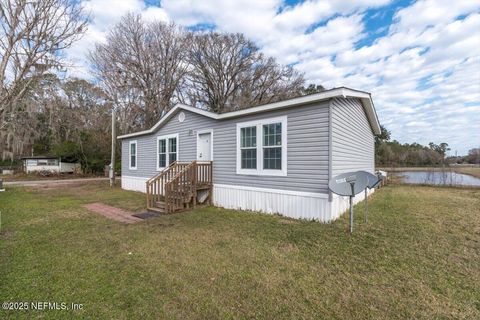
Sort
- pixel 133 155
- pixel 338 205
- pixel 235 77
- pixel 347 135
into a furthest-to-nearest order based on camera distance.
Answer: pixel 235 77 → pixel 133 155 → pixel 347 135 → pixel 338 205

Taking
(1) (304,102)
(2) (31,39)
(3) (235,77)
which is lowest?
(1) (304,102)

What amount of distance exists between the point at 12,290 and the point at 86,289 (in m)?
0.83

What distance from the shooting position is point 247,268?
335 centimetres

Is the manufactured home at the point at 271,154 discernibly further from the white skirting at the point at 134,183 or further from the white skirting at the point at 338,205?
the white skirting at the point at 134,183

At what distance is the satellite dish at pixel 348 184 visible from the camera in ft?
15.8

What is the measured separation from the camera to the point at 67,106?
82.1 ft

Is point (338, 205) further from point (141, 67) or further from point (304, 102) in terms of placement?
point (141, 67)

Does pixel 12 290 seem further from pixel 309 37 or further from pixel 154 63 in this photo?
pixel 154 63

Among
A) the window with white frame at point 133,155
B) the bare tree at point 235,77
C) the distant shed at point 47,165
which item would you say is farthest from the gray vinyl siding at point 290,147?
the distant shed at point 47,165

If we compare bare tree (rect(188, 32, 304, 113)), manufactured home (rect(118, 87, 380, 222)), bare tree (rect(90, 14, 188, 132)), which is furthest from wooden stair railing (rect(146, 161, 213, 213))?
bare tree (rect(188, 32, 304, 113))

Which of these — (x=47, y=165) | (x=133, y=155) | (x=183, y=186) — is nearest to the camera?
(x=183, y=186)

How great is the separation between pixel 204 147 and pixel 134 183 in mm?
5896

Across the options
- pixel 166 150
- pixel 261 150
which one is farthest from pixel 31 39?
pixel 261 150

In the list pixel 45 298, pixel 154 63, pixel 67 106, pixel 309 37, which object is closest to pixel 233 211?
pixel 45 298
